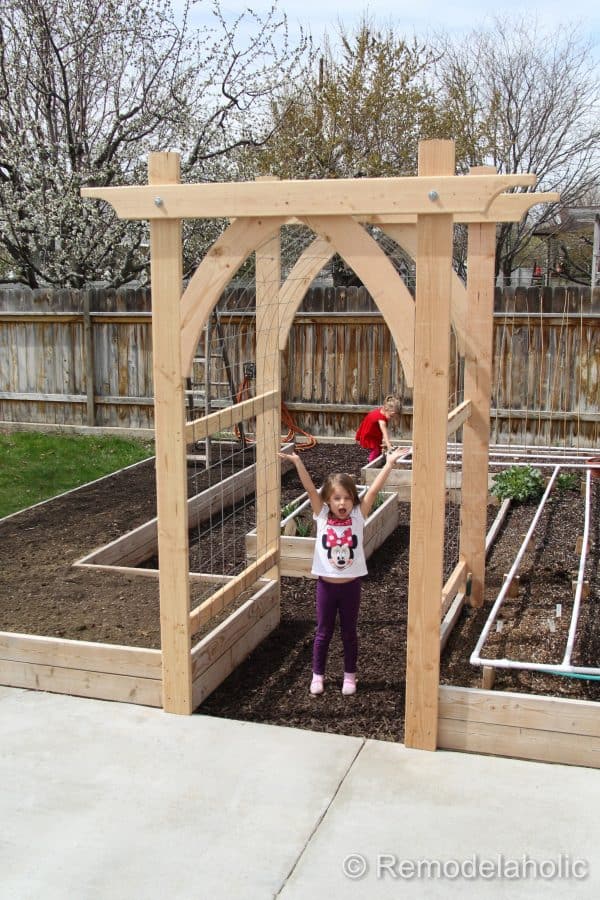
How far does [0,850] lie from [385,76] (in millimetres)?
17587

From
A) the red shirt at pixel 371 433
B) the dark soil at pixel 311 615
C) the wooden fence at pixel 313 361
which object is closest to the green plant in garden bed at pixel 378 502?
the dark soil at pixel 311 615

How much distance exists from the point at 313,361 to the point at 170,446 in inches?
321

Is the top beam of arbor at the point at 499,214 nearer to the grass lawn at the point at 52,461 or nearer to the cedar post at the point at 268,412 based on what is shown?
the cedar post at the point at 268,412

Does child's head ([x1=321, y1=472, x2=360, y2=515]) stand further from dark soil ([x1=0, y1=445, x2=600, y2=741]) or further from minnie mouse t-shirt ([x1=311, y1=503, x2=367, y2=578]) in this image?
dark soil ([x1=0, y1=445, x2=600, y2=741])

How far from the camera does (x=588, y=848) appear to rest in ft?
11.6

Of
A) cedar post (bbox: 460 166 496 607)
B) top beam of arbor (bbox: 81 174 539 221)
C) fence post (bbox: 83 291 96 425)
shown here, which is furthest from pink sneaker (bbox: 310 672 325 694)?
fence post (bbox: 83 291 96 425)

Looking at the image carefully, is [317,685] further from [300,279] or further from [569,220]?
[569,220]

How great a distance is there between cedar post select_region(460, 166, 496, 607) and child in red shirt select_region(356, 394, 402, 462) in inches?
130

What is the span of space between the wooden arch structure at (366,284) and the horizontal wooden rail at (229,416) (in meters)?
0.02

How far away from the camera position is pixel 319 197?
13.6 ft

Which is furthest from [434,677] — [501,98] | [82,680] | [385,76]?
[501,98]

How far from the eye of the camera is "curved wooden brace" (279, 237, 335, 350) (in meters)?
5.53

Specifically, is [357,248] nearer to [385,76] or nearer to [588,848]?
[588,848]

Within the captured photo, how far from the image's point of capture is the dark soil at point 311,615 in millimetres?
4875
